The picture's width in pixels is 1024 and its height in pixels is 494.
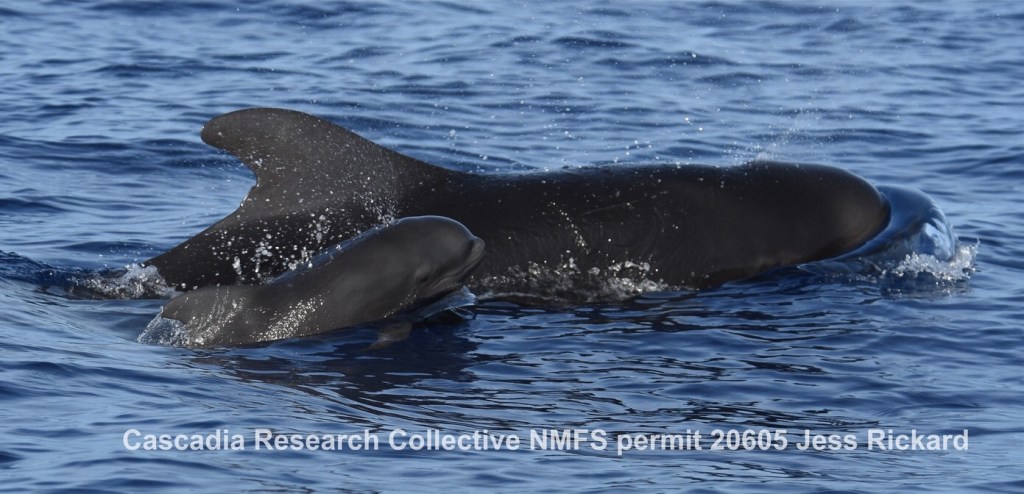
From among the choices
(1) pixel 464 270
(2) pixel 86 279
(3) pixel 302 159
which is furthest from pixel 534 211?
(2) pixel 86 279

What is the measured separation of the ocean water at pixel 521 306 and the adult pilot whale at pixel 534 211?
292mm

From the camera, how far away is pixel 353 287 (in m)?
11.1

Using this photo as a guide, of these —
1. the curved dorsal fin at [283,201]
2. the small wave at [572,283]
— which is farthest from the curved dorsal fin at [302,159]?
the small wave at [572,283]

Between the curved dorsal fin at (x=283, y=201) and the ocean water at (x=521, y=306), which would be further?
the curved dorsal fin at (x=283, y=201)

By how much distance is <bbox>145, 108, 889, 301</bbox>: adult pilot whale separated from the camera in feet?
39.5

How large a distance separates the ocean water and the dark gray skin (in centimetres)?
25

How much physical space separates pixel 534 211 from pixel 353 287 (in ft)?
6.48

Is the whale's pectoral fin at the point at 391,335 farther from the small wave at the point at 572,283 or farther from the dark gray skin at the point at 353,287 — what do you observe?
the small wave at the point at 572,283

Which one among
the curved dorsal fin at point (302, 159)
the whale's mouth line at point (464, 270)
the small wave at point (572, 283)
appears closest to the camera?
the whale's mouth line at point (464, 270)

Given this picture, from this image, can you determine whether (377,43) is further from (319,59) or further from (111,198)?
(111,198)

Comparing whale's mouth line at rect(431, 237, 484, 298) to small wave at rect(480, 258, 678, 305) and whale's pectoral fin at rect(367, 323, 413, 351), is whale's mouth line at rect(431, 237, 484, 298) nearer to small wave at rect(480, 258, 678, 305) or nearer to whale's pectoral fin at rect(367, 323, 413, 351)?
whale's pectoral fin at rect(367, 323, 413, 351)

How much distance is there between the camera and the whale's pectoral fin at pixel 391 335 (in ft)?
35.9

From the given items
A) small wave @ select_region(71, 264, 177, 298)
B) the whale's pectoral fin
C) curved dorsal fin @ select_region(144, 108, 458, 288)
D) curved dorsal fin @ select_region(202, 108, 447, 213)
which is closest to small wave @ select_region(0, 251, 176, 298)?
small wave @ select_region(71, 264, 177, 298)

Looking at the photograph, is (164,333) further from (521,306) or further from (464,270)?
(521,306)
